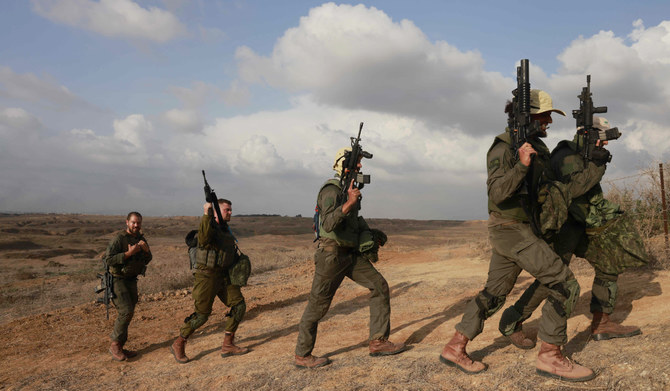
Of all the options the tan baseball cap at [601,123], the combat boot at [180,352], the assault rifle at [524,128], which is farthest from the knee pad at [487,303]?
the combat boot at [180,352]

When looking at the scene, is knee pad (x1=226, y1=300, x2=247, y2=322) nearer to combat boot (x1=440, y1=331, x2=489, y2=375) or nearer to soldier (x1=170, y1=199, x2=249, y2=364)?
soldier (x1=170, y1=199, x2=249, y2=364)

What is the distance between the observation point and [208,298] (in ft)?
18.0

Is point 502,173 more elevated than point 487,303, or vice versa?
point 502,173

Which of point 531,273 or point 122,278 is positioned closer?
point 531,273

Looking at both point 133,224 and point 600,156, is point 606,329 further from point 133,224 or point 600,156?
point 133,224

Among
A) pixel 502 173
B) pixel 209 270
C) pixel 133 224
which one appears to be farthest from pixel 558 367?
pixel 133 224

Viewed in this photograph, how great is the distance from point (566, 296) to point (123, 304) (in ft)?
16.8

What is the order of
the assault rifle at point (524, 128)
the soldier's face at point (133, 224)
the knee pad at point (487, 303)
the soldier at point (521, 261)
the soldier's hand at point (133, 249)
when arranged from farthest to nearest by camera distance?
1. the soldier's face at point (133, 224)
2. the soldier's hand at point (133, 249)
3. the knee pad at point (487, 303)
4. the assault rifle at point (524, 128)
5. the soldier at point (521, 261)

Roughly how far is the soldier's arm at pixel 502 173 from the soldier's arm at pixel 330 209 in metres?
1.33

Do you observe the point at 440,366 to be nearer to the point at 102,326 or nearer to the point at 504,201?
the point at 504,201

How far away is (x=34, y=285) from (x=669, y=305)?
49.6 feet

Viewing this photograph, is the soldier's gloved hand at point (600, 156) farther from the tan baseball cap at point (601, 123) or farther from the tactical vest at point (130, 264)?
the tactical vest at point (130, 264)

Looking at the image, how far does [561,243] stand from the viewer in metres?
4.23

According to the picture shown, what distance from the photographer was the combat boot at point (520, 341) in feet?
14.0
